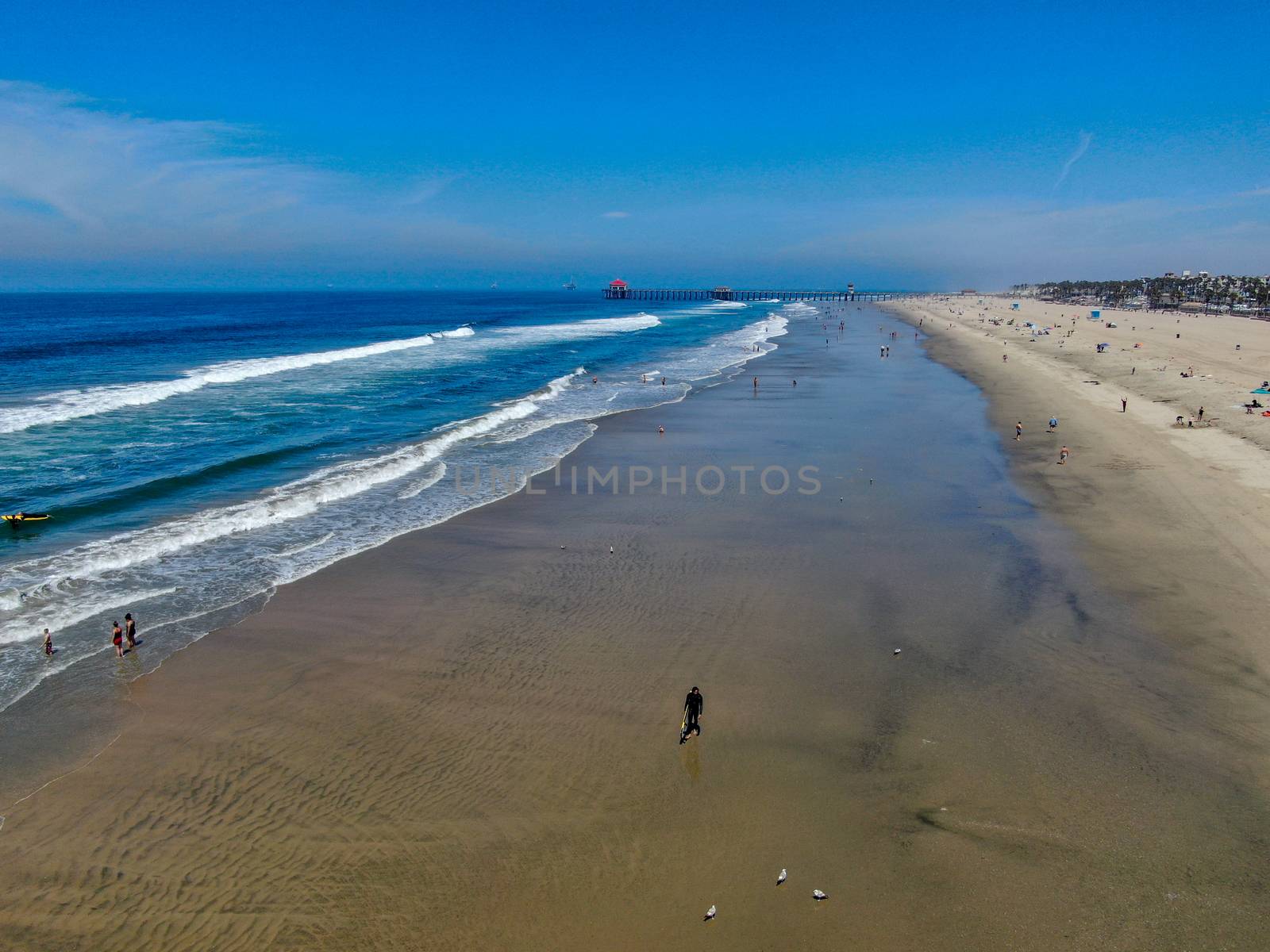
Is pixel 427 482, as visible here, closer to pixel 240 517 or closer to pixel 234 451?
pixel 240 517

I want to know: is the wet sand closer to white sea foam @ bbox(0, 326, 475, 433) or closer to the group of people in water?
the group of people in water

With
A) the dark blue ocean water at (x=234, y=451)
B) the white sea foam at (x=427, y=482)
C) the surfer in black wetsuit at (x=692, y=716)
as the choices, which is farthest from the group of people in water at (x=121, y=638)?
the surfer in black wetsuit at (x=692, y=716)

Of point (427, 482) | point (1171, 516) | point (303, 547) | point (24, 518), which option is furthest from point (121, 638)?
point (1171, 516)

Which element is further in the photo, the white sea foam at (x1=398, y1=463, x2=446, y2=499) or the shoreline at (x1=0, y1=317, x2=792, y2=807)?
the white sea foam at (x1=398, y1=463, x2=446, y2=499)

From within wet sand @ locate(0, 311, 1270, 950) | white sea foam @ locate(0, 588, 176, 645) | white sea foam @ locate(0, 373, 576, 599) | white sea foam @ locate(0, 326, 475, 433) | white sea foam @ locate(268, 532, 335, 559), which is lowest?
wet sand @ locate(0, 311, 1270, 950)

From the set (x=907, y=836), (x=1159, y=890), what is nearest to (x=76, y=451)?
(x=907, y=836)

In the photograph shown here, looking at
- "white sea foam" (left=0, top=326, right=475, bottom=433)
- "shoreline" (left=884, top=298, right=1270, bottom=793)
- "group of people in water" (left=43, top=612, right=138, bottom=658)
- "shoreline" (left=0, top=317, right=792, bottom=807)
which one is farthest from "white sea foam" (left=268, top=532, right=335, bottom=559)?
"white sea foam" (left=0, top=326, right=475, bottom=433)
